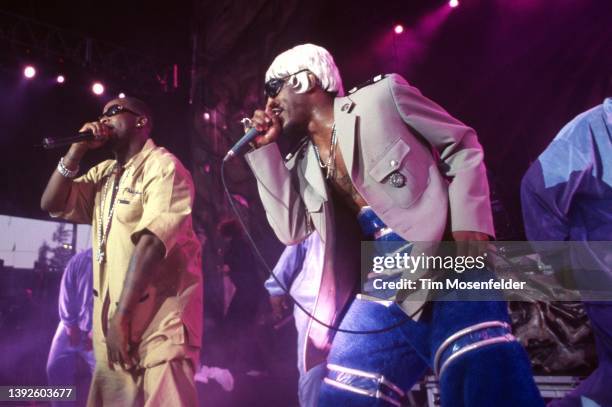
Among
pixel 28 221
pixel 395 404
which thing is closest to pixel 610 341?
pixel 395 404

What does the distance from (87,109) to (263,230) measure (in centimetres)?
329

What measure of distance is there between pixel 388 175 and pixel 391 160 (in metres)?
0.05

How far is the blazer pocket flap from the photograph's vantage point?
66.6 inches

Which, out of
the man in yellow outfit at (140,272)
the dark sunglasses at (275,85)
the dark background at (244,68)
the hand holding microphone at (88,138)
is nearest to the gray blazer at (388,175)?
the dark sunglasses at (275,85)

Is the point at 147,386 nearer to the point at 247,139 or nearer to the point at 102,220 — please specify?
the point at 102,220

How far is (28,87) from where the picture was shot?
7211mm

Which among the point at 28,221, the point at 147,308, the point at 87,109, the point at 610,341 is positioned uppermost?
the point at 87,109

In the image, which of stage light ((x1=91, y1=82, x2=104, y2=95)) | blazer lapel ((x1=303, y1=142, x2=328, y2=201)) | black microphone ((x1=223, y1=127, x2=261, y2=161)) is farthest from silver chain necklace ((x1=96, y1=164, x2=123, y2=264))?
stage light ((x1=91, y1=82, x2=104, y2=95))

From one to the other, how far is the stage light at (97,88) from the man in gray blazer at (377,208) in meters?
6.26

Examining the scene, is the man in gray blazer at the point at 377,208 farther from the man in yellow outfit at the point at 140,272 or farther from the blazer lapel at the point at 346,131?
the man in yellow outfit at the point at 140,272

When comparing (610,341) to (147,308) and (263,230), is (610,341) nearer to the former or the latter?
(147,308)

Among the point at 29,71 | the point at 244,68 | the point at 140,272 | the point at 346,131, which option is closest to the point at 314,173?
the point at 346,131

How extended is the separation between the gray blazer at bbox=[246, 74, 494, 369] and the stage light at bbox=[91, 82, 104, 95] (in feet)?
21.0

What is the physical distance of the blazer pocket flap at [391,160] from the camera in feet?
5.55
